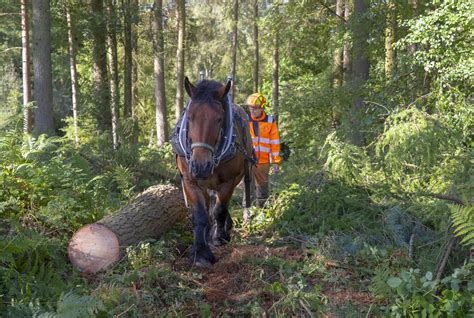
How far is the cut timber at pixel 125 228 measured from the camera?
5.18 meters

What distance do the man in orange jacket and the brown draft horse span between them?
1678 mm

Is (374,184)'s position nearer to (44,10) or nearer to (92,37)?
(44,10)

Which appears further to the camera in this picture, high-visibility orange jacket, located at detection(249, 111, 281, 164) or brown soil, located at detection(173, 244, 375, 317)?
high-visibility orange jacket, located at detection(249, 111, 281, 164)

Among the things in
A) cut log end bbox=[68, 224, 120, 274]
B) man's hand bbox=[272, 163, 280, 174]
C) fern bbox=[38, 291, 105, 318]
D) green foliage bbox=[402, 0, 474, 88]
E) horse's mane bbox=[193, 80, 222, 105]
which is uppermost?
green foliage bbox=[402, 0, 474, 88]

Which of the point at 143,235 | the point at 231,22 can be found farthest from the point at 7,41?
the point at 143,235

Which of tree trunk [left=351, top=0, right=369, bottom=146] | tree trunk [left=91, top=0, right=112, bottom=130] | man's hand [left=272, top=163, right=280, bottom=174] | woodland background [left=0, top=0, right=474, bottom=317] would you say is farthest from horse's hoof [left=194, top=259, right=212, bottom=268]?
tree trunk [left=91, top=0, right=112, bottom=130]

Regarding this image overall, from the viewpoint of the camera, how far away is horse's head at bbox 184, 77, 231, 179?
16.0 ft

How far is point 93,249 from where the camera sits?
17.1 ft

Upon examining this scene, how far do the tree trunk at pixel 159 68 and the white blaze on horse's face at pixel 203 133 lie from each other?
42.9ft

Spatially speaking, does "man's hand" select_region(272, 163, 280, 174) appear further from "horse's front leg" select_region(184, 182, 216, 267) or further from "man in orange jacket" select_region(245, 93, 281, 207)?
"horse's front leg" select_region(184, 182, 216, 267)

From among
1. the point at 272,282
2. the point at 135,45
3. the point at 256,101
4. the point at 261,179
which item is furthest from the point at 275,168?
the point at 135,45

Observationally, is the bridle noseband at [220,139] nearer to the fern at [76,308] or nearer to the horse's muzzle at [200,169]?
the horse's muzzle at [200,169]

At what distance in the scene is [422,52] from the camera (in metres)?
10.2

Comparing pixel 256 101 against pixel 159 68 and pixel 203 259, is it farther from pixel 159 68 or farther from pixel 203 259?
pixel 159 68
